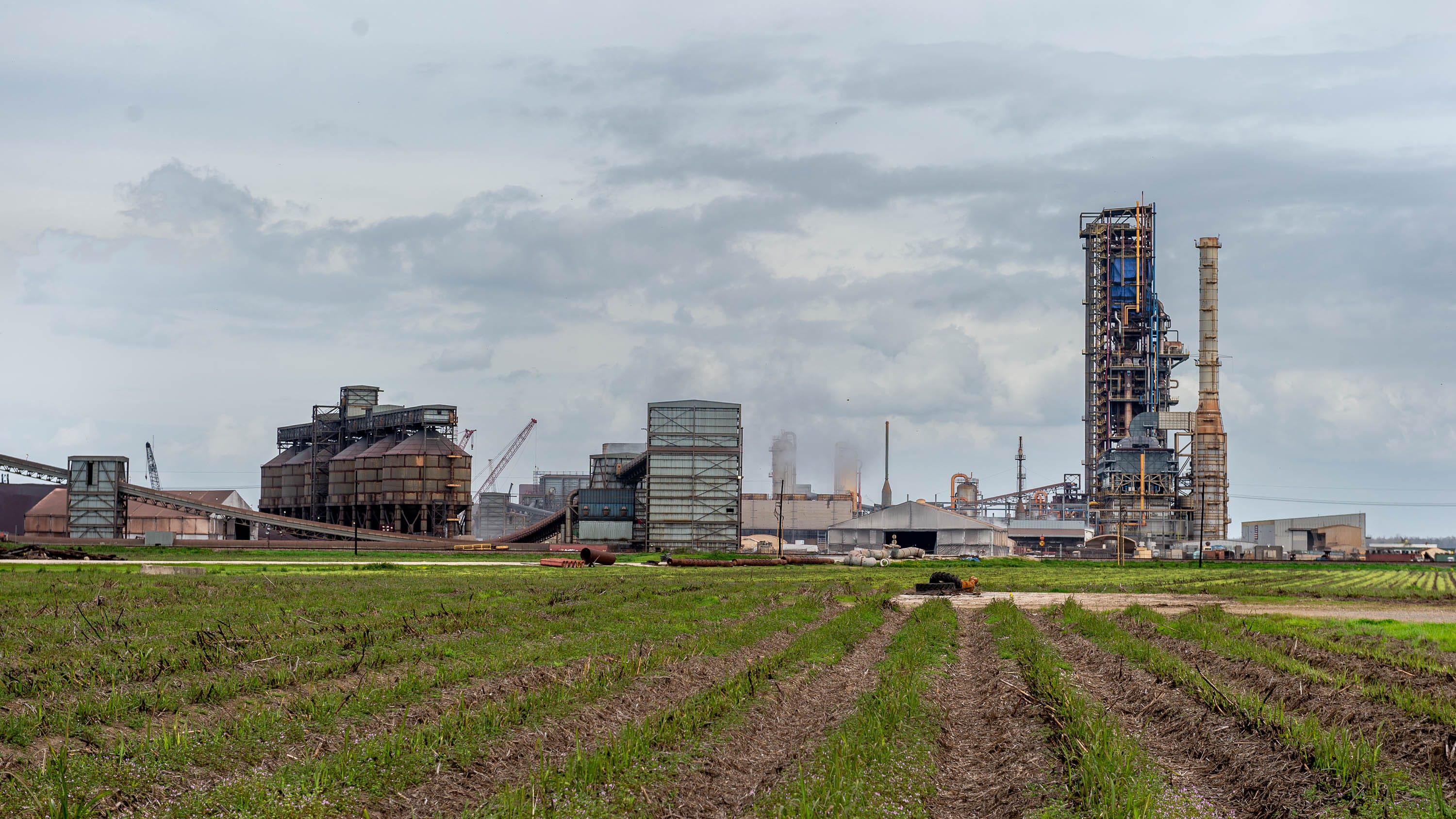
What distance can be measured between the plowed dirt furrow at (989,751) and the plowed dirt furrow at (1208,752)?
151cm

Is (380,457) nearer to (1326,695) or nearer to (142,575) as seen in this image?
(142,575)

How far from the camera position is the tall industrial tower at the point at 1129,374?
153 metres

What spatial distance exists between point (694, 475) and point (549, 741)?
4567 inches

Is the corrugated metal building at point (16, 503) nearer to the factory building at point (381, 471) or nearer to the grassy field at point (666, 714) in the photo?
the factory building at point (381, 471)

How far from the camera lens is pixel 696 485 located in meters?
131

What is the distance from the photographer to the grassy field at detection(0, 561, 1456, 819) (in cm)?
1210

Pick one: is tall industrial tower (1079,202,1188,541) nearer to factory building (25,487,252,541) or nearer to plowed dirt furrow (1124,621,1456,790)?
factory building (25,487,252,541)

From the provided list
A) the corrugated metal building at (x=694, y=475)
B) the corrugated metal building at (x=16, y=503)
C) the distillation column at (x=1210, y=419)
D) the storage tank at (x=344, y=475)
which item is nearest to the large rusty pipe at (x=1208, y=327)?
the distillation column at (x=1210, y=419)

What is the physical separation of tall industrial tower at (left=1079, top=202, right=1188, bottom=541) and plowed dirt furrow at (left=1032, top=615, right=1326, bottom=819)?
139m

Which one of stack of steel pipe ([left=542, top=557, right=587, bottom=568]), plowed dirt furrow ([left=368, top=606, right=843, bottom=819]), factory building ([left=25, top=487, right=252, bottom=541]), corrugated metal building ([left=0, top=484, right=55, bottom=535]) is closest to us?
plowed dirt furrow ([left=368, top=606, right=843, bottom=819])

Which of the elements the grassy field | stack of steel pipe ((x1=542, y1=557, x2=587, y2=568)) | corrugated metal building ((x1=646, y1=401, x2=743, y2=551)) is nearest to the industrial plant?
corrugated metal building ((x1=646, y1=401, x2=743, y2=551))

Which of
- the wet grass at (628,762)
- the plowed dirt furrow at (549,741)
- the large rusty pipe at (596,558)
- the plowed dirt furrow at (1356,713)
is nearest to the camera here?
the wet grass at (628,762)

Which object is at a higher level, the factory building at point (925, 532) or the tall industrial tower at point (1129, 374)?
the tall industrial tower at point (1129, 374)

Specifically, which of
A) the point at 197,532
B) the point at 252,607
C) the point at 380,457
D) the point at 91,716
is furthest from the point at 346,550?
the point at 91,716
